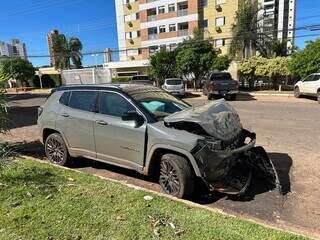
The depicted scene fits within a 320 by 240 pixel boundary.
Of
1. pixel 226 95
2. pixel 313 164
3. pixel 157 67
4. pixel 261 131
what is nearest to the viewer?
pixel 313 164

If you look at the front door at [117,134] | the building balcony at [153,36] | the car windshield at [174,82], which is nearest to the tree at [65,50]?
the building balcony at [153,36]

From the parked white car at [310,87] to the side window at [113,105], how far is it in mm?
15962

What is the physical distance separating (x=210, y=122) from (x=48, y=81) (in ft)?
172

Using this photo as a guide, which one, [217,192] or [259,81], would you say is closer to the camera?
[217,192]

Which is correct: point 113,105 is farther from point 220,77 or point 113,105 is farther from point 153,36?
point 153,36

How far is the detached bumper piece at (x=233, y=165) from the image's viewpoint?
15.2 ft

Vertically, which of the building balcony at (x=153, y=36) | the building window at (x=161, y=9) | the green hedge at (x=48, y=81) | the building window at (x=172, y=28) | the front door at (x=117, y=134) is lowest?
the green hedge at (x=48, y=81)

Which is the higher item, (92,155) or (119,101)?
(119,101)

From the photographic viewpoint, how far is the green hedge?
171ft

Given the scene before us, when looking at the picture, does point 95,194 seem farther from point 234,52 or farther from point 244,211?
point 234,52

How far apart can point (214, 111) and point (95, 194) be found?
2.22m

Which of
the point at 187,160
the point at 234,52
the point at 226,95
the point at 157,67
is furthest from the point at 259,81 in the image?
the point at 187,160

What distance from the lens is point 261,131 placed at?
33.4ft

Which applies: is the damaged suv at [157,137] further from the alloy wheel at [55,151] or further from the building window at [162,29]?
the building window at [162,29]
